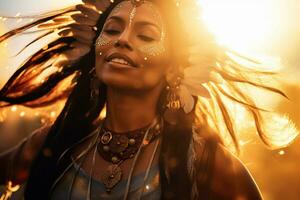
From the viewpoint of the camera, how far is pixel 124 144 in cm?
475

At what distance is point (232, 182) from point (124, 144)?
2.54 feet

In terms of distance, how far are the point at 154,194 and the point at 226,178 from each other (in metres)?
0.50

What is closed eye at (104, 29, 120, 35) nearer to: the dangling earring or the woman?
the woman

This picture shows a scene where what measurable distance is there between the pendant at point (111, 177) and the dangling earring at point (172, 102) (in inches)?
19.2

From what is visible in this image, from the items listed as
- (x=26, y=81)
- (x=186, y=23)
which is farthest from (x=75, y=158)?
(x=186, y=23)

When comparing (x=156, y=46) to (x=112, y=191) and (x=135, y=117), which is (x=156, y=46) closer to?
(x=135, y=117)

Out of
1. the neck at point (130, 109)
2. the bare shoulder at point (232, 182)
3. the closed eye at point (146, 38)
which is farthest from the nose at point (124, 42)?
the bare shoulder at point (232, 182)

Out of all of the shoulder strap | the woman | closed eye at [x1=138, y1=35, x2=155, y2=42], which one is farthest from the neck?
the shoulder strap

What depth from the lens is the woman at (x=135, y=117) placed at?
4578 mm

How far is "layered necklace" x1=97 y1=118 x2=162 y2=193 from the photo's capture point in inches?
185

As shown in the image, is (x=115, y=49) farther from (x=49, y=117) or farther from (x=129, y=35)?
(x=49, y=117)

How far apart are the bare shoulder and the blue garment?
40 centimetres

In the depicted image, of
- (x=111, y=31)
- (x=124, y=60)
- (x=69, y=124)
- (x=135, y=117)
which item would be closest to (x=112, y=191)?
(x=135, y=117)

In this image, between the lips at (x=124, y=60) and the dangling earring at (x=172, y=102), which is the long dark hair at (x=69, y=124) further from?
the lips at (x=124, y=60)
